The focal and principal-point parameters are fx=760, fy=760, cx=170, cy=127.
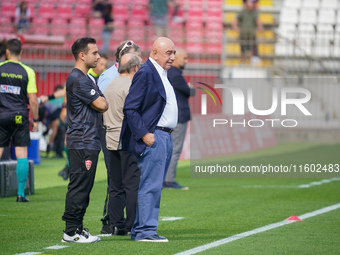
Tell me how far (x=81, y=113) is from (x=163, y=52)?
0.96m

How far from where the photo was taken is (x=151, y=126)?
22.9 ft

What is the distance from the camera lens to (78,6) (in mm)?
27625

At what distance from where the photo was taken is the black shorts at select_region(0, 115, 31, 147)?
32.9 ft

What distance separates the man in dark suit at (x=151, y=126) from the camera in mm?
6926

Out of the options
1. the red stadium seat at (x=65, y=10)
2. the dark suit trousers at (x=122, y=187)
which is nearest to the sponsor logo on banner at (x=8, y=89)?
the dark suit trousers at (x=122, y=187)

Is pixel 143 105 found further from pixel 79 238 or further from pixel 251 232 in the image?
pixel 251 232

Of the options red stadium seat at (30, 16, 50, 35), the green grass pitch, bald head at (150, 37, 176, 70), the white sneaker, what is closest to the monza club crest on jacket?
the white sneaker

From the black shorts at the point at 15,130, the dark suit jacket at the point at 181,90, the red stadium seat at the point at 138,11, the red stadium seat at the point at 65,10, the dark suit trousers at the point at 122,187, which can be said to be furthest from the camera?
the red stadium seat at the point at 138,11

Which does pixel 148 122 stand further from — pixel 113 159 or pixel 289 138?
pixel 289 138

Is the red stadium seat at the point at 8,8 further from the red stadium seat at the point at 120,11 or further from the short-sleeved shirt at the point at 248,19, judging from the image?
the short-sleeved shirt at the point at 248,19

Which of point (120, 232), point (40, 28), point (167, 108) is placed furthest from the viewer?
point (40, 28)

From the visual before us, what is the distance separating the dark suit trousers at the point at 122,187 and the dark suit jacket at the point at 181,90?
13.4ft

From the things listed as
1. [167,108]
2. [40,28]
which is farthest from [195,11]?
[167,108]

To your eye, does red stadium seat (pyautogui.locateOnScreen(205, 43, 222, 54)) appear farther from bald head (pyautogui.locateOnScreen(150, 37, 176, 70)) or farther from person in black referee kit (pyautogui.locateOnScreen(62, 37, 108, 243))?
person in black referee kit (pyautogui.locateOnScreen(62, 37, 108, 243))
